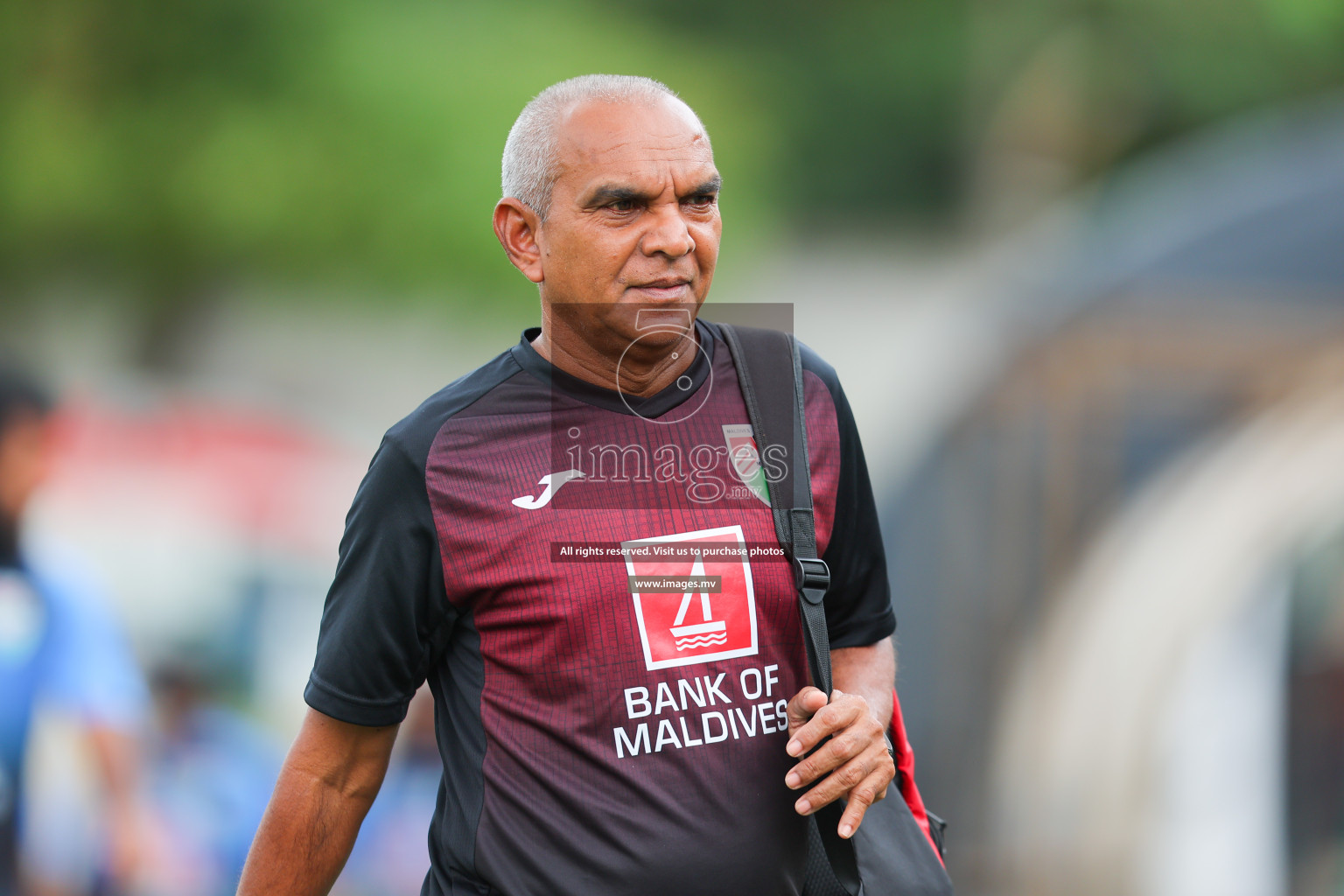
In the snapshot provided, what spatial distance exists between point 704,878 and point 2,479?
343 cm

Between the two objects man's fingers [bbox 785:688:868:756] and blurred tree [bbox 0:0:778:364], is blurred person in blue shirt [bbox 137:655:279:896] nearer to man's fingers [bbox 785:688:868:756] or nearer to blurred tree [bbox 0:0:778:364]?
blurred tree [bbox 0:0:778:364]

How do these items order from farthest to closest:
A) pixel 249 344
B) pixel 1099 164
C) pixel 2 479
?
pixel 1099 164
pixel 249 344
pixel 2 479

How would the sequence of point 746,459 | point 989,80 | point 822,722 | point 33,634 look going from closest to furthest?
point 822,722 → point 746,459 → point 33,634 → point 989,80

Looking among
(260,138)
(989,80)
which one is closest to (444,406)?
(260,138)

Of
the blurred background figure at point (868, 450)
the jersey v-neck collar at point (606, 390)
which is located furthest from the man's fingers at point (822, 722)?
the blurred background figure at point (868, 450)

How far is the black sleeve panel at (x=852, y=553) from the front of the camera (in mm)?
2406

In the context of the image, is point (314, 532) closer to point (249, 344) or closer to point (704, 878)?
point (249, 344)

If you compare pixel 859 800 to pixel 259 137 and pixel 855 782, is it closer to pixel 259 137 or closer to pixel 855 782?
pixel 855 782

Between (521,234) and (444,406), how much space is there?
1.13 feet

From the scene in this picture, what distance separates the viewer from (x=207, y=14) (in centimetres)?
831

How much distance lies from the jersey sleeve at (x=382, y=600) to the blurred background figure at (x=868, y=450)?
2.96m

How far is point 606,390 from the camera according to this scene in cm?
228

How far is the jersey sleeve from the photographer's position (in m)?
2.17

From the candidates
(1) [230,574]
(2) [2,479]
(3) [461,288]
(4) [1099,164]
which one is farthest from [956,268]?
(2) [2,479]
